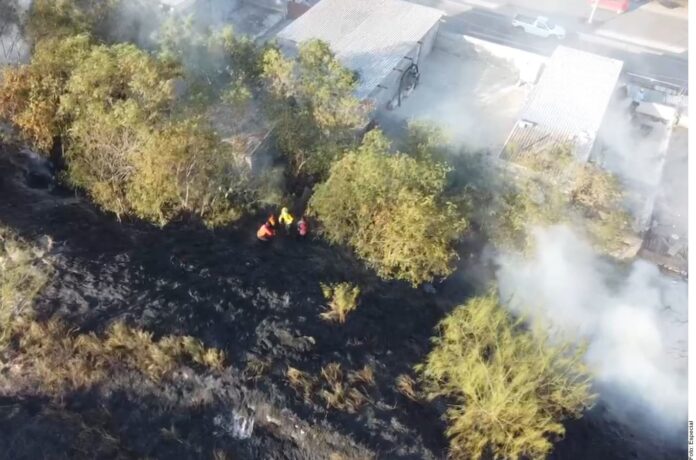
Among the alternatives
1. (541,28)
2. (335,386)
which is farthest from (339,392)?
(541,28)

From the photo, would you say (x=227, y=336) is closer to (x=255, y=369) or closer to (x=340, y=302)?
(x=255, y=369)

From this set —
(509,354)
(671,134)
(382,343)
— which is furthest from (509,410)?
(671,134)

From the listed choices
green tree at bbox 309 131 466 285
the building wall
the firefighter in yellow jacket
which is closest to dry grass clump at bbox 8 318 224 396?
the firefighter in yellow jacket

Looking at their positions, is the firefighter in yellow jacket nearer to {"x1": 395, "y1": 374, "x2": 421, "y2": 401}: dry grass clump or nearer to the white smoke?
{"x1": 395, "y1": 374, "x2": 421, "y2": 401}: dry grass clump

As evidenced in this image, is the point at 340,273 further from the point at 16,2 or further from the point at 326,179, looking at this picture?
the point at 16,2

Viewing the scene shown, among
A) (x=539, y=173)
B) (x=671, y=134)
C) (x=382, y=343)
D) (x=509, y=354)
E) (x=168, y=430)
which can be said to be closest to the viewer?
(x=168, y=430)

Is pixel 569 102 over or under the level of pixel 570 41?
over
